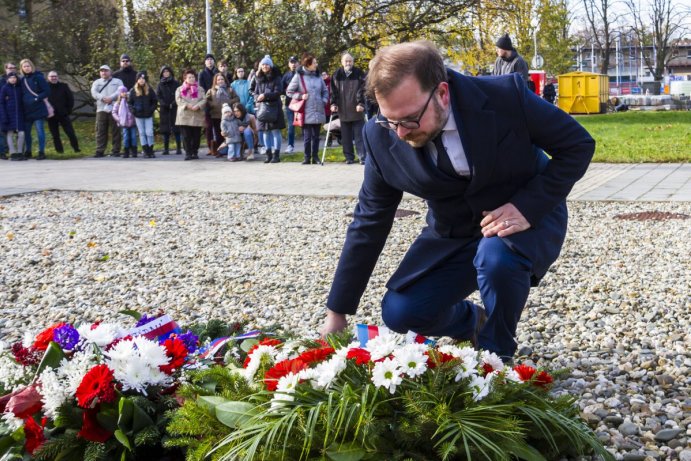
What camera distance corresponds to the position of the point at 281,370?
8.73 ft

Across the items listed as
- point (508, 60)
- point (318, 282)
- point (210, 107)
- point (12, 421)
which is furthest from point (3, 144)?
point (12, 421)

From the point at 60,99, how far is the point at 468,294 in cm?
1785

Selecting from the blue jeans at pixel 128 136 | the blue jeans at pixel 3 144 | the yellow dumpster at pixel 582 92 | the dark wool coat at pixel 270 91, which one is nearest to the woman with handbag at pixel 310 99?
the dark wool coat at pixel 270 91

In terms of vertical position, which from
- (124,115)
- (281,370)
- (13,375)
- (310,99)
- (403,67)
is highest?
(310,99)

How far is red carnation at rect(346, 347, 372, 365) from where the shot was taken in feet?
8.59

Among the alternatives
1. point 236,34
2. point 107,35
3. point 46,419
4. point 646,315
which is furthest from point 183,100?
point 46,419

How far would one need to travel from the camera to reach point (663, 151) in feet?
50.1

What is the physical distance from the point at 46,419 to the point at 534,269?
1.89m

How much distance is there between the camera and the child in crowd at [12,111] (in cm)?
1845

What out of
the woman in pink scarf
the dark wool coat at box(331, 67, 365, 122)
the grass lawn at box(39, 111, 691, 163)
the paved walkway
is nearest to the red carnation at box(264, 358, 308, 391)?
the paved walkway

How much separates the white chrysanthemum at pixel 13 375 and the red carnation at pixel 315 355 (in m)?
1.04

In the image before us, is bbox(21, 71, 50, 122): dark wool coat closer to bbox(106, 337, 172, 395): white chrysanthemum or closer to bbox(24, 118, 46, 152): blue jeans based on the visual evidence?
bbox(24, 118, 46, 152): blue jeans

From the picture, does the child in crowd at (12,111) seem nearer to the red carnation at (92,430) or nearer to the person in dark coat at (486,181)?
the person in dark coat at (486,181)

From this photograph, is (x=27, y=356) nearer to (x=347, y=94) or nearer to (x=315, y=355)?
(x=315, y=355)
